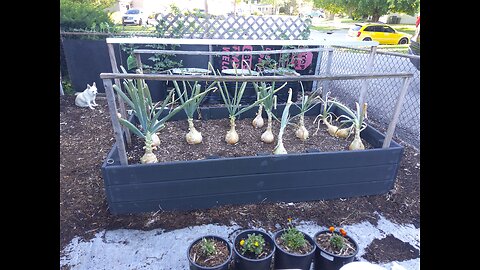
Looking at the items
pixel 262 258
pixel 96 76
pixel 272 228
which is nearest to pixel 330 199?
pixel 272 228

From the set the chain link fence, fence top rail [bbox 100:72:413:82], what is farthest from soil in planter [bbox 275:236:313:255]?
the chain link fence

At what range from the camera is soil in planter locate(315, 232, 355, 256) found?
161 cm

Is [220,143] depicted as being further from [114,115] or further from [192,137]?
[114,115]

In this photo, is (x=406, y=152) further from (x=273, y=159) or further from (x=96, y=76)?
(x=96, y=76)

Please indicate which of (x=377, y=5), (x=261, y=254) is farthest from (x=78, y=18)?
(x=377, y=5)

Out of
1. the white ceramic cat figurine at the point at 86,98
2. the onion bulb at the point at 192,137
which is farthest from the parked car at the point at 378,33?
the onion bulb at the point at 192,137

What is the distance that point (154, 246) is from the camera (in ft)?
6.07

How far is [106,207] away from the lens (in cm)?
A: 213

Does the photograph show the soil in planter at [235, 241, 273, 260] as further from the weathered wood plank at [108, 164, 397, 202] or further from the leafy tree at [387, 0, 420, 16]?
the leafy tree at [387, 0, 420, 16]

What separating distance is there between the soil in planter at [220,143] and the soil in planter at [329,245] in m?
0.71

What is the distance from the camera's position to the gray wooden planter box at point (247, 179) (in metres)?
1.94

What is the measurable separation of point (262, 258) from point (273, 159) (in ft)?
2.39

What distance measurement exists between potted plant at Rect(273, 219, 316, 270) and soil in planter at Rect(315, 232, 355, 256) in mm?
75

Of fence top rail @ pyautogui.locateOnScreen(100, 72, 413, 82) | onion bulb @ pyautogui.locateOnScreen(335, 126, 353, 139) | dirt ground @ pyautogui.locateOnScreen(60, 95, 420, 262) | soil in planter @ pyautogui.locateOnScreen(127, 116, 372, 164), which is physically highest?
fence top rail @ pyautogui.locateOnScreen(100, 72, 413, 82)
